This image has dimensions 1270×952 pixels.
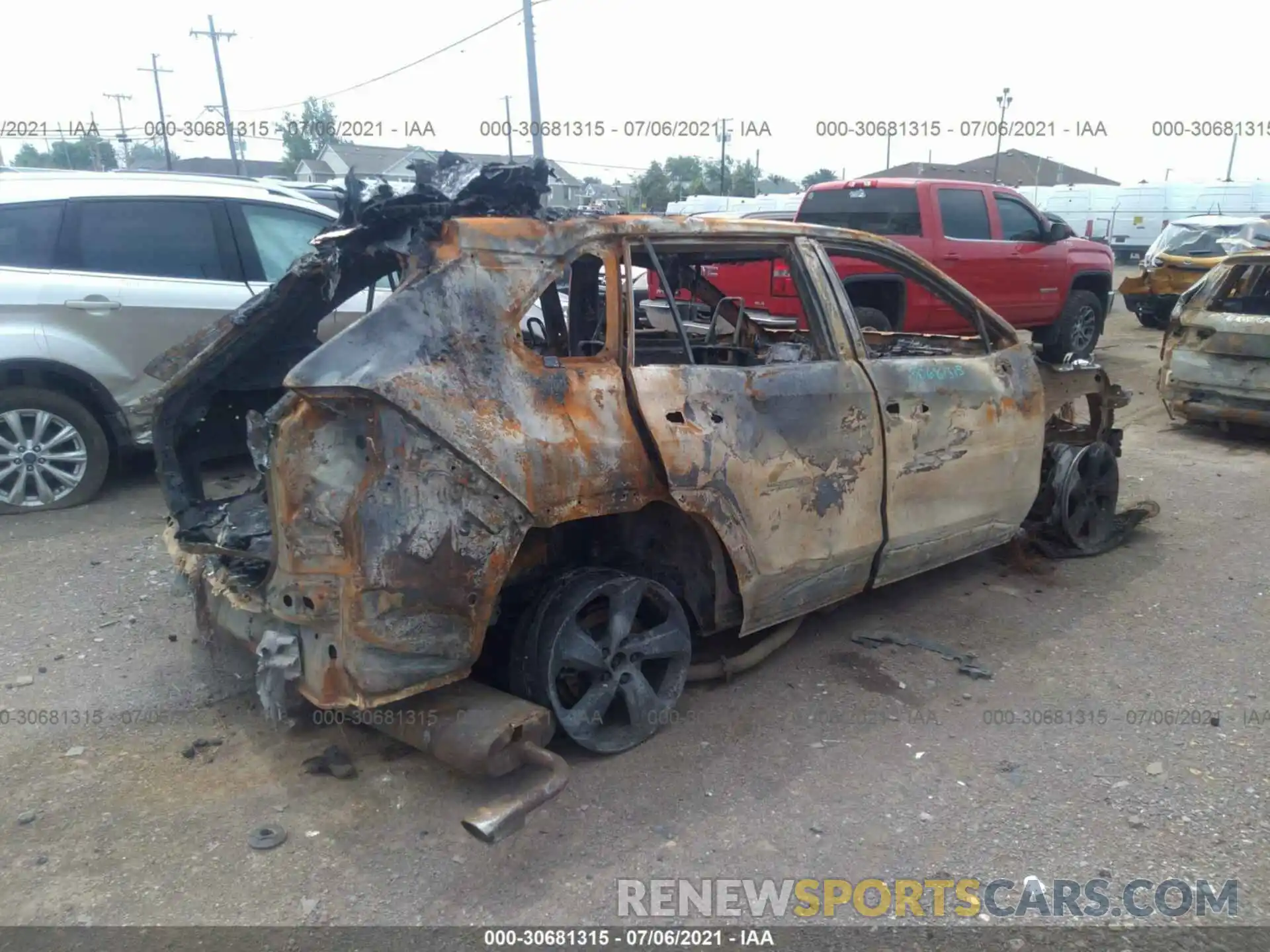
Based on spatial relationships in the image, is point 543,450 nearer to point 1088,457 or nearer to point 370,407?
point 370,407

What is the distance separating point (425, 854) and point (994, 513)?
3.10 m

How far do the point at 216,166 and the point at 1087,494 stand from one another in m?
52.9

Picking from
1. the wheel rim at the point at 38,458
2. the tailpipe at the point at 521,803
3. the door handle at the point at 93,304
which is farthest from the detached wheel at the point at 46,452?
the tailpipe at the point at 521,803

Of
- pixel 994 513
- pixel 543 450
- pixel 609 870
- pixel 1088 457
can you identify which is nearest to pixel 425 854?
pixel 609 870

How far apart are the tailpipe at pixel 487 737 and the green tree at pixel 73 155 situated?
186 feet

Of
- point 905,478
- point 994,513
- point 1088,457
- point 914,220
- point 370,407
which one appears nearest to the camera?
point 370,407

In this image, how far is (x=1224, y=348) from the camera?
773cm

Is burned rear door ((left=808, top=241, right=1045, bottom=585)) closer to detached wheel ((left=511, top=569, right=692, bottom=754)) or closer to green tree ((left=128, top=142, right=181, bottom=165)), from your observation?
detached wheel ((left=511, top=569, right=692, bottom=754))

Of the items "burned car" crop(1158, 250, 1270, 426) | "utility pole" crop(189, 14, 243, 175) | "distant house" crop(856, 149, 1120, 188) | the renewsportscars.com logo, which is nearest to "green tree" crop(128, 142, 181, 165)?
"utility pole" crop(189, 14, 243, 175)

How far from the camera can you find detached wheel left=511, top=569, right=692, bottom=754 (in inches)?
126

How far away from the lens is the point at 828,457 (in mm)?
3684

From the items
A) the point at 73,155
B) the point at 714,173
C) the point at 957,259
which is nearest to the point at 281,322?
the point at 957,259

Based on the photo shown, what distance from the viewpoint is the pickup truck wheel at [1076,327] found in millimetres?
10875

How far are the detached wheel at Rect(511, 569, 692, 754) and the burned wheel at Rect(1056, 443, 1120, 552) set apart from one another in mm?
2829
